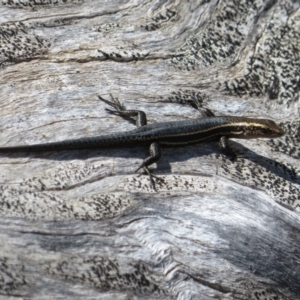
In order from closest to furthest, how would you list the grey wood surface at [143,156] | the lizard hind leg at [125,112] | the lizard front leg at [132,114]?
the grey wood surface at [143,156], the lizard front leg at [132,114], the lizard hind leg at [125,112]

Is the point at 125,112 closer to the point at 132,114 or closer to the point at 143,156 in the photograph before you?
the point at 132,114

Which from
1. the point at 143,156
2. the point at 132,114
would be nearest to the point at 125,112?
the point at 132,114

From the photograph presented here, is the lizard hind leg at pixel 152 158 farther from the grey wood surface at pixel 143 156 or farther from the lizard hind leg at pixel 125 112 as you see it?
the lizard hind leg at pixel 125 112

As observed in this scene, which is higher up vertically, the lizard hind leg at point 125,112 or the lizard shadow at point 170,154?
the lizard hind leg at point 125,112

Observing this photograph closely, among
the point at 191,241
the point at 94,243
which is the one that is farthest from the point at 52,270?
the point at 191,241

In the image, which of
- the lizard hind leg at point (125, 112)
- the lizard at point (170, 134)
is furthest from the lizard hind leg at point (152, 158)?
the lizard hind leg at point (125, 112)

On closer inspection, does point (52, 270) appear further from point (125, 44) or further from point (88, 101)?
point (125, 44)

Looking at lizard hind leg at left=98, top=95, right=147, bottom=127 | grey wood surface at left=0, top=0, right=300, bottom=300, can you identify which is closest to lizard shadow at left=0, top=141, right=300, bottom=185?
grey wood surface at left=0, top=0, right=300, bottom=300
